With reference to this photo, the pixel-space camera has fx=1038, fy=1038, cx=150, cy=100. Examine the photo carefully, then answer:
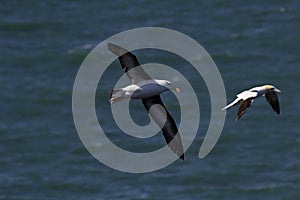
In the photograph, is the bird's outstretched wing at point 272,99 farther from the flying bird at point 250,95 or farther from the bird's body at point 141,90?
the bird's body at point 141,90

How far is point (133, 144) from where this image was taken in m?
78.0

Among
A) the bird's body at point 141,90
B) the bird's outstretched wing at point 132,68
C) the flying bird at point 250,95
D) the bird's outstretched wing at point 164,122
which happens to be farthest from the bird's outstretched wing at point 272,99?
the bird's outstretched wing at point 132,68

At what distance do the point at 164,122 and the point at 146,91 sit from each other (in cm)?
284

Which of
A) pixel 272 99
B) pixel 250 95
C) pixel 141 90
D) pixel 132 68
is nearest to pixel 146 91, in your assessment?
pixel 141 90

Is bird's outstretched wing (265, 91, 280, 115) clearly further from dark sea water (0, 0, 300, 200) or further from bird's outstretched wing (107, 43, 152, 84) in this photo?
dark sea water (0, 0, 300, 200)

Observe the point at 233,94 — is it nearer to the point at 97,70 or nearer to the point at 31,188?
the point at 97,70

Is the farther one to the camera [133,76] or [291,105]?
[291,105]

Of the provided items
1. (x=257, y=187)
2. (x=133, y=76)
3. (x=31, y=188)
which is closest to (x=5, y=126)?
(x=31, y=188)

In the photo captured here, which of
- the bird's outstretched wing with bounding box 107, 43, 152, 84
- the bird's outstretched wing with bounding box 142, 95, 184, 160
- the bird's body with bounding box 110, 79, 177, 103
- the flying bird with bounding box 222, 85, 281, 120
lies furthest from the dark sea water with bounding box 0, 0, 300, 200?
the bird's body with bounding box 110, 79, 177, 103

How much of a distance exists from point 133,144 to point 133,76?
51.5 meters

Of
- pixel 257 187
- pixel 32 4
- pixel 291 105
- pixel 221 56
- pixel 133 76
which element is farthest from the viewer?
pixel 32 4

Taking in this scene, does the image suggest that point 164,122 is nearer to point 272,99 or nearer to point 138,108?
point 272,99

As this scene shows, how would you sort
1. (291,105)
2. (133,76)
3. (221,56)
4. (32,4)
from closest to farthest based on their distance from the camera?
(133,76)
(291,105)
(221,56)
(32,4)

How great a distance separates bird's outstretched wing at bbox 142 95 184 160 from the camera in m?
27.1
